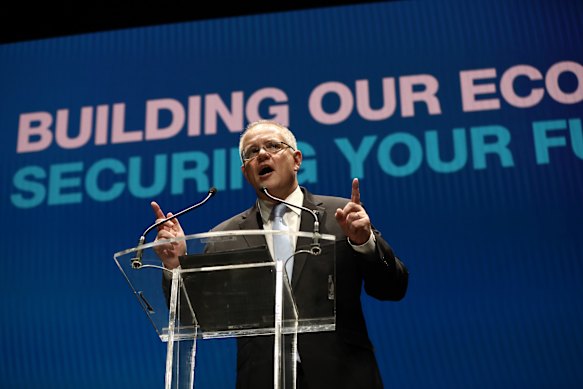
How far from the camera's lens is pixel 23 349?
371 centimetres

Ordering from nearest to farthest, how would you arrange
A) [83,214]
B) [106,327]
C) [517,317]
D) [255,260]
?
[255,260], [517,317], [106,327], [83,214]

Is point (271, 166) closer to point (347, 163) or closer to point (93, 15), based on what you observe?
point (347, 163)

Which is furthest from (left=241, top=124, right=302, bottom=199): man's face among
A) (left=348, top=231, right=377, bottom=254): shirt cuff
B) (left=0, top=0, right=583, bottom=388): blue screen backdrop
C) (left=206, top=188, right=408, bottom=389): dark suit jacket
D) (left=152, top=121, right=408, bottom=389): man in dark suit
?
(left=0, top=0, right=583, bottom=388): blue screen backdrop

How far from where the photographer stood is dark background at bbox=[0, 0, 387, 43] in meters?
4.51

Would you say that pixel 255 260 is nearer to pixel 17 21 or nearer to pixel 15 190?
pixel 15 190

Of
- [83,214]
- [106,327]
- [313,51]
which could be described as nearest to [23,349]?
[106,327]

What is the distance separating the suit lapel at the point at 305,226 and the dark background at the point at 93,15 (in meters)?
2.35

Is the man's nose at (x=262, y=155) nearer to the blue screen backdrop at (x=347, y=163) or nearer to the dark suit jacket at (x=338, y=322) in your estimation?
the dark suit jacket at (x=338, y=322)

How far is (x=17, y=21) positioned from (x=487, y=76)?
2.74 metres

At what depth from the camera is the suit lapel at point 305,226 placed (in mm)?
1837

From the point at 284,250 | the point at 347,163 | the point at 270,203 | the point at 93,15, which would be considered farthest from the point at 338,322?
the point at 93,15

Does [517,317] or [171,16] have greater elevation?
[171,16]

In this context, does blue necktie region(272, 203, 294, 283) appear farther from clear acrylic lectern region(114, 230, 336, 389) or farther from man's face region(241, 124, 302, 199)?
man's face region(241, 124, 302, 199)

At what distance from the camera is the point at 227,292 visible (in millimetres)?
1813
